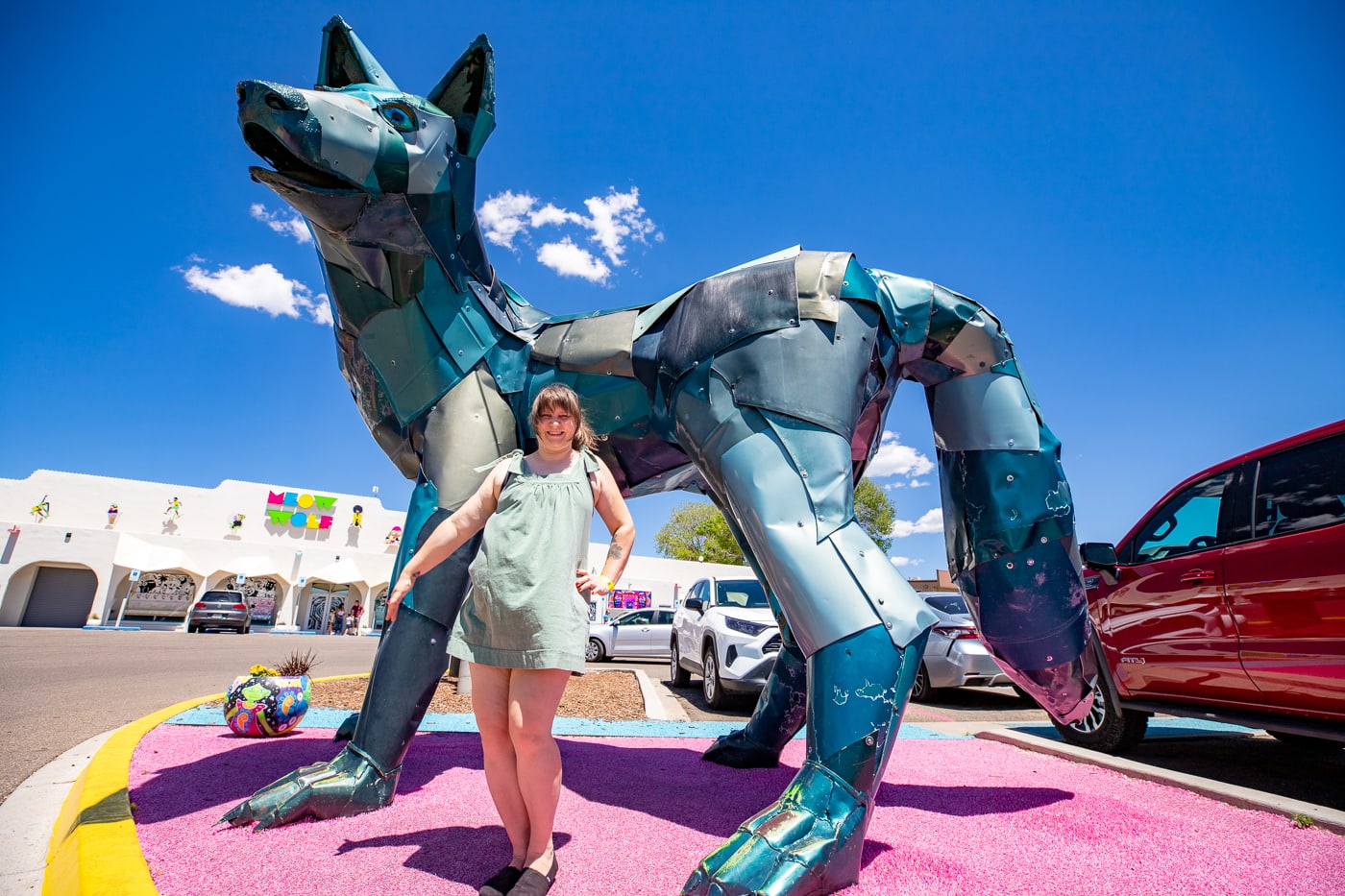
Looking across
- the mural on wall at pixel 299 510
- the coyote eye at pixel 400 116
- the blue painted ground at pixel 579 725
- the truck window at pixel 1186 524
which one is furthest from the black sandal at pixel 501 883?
the mural on wall at pixel 299 510

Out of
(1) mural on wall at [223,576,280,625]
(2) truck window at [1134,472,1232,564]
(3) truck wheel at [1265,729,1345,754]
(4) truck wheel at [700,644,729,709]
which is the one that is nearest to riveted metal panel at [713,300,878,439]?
(2) truck window at [1134,472,1232,564]

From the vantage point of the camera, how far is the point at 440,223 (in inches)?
111

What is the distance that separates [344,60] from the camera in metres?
2.97

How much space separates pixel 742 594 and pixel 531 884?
6.52 metres

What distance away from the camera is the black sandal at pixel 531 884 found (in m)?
1.76

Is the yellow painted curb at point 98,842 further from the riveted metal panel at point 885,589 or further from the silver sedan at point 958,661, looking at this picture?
the silver sedan at point 958,661

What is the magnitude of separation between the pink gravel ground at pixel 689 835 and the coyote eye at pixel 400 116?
254 cm

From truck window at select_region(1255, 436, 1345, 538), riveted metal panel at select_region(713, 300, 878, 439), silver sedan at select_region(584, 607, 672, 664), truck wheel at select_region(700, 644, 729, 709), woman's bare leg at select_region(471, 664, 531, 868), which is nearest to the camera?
woman's bare leg at select_region(471, 664, 531, 868)

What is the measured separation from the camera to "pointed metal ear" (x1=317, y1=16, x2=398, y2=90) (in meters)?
2.94

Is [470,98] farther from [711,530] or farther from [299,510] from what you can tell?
[711,530]

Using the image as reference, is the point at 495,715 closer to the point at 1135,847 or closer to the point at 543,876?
the point at 543,876

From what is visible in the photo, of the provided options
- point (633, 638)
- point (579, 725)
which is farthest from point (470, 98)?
point (633, 638)

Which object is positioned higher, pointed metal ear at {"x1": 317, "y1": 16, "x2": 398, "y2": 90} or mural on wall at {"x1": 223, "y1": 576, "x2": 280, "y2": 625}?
pointed metal ear at {"x1": 317, "y1": 16, "x2": 398, "y2": 90}

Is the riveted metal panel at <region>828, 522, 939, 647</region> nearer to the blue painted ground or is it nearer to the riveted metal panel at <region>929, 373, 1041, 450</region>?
the riveted metal panel at <region>929, 373, 1041, 450</region>
